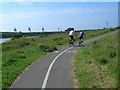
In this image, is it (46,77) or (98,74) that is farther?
(46,77)

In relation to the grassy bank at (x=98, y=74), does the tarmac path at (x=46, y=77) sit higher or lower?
lower

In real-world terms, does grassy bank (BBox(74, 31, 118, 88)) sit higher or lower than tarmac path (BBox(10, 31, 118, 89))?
higher

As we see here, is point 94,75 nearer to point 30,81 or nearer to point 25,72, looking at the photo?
point 30,81

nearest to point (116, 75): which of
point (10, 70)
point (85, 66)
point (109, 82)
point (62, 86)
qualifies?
point (109, 82)

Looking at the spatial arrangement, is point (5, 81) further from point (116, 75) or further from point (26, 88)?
point (116, 75)

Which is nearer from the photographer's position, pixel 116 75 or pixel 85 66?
pixel 116 75

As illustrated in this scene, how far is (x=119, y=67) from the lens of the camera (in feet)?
Result: 51.1

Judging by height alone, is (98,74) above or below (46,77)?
above

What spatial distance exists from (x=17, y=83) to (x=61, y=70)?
3343 millimetres

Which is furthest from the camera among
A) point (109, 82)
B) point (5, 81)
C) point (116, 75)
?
point (5, 81)

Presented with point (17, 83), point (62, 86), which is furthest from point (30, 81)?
point (62, 86)

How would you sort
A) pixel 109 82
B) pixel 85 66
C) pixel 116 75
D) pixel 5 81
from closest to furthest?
pixel 109 82 → pixel 116 75 → pixel 5 81 → pixel 85 66

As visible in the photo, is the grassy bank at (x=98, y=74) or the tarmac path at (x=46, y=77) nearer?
the grassy bank at (x=98, y=74)

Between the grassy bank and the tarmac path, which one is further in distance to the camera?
the tarmac path
